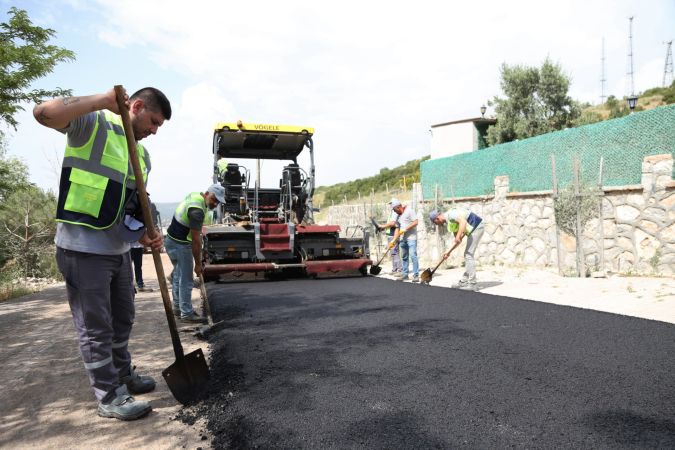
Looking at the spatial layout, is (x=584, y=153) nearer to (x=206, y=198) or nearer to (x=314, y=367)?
(x=206, y=198)

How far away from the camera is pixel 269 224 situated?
7875mm

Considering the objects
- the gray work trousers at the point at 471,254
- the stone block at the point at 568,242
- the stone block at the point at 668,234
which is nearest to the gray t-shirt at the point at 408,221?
the gray work trousers at the point at 471,254

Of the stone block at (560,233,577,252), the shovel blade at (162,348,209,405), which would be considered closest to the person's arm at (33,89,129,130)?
the shovel blade at (162,348,209,405)

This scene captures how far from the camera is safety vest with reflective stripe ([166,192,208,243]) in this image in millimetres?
4992

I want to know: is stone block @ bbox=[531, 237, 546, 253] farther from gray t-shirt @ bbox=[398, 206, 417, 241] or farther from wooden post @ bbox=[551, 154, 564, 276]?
gray t-shirt @ bbox=[398, 206, 417, 241]

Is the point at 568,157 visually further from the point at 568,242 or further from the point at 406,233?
the point at 406,233

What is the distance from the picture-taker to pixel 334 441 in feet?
7.00

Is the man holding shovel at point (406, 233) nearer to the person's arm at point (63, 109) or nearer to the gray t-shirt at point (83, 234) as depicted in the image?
the gray t-shirt at point (83, 234)

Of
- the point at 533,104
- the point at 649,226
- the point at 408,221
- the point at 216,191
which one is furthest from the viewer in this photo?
the point at 533,104

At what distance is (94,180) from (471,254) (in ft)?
18.4

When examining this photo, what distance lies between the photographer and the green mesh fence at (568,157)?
7.24 metres

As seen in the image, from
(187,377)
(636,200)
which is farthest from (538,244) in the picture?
(187,377)

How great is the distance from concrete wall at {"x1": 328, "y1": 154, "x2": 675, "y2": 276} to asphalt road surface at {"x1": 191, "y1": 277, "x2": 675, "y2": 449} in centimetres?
306

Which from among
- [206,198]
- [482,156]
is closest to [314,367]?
[206,198]
